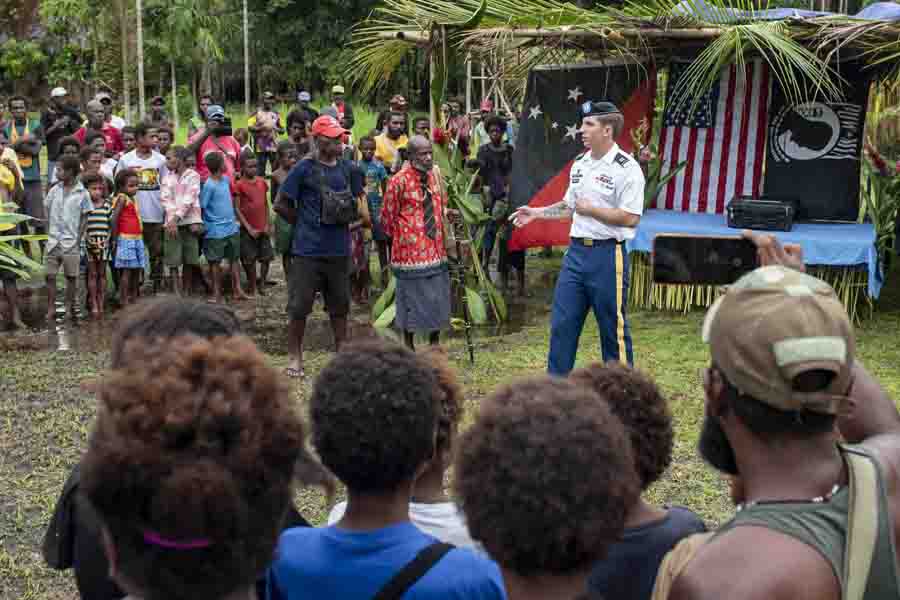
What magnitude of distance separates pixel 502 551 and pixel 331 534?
51 cm

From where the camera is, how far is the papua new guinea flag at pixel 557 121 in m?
10.9

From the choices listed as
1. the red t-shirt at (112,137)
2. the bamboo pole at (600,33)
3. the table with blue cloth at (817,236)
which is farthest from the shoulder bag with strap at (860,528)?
the red t-shirt at (112,137)

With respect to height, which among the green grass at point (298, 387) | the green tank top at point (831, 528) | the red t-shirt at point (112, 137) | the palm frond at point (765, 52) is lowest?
the green grass at point (298, 387)

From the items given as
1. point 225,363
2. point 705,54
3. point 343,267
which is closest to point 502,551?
point 225,363

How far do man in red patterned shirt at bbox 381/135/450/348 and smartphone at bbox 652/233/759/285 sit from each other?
5.11 m

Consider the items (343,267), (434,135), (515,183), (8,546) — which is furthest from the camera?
(515,183)

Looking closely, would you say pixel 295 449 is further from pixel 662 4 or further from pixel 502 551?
pixel 662 4

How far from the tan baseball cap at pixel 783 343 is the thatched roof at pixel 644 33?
7.31 meters

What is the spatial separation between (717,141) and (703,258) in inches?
336

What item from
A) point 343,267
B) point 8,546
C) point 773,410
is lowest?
point 8,546

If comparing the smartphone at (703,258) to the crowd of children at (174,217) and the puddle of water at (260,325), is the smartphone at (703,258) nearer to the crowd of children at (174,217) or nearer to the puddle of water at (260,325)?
the puddle of water at (260,325)

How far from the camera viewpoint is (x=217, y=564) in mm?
1753

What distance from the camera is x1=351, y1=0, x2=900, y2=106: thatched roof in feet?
29.6

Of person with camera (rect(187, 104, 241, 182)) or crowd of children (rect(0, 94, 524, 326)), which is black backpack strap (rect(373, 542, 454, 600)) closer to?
crowd of children (rect(0, 94, 524, 326))
